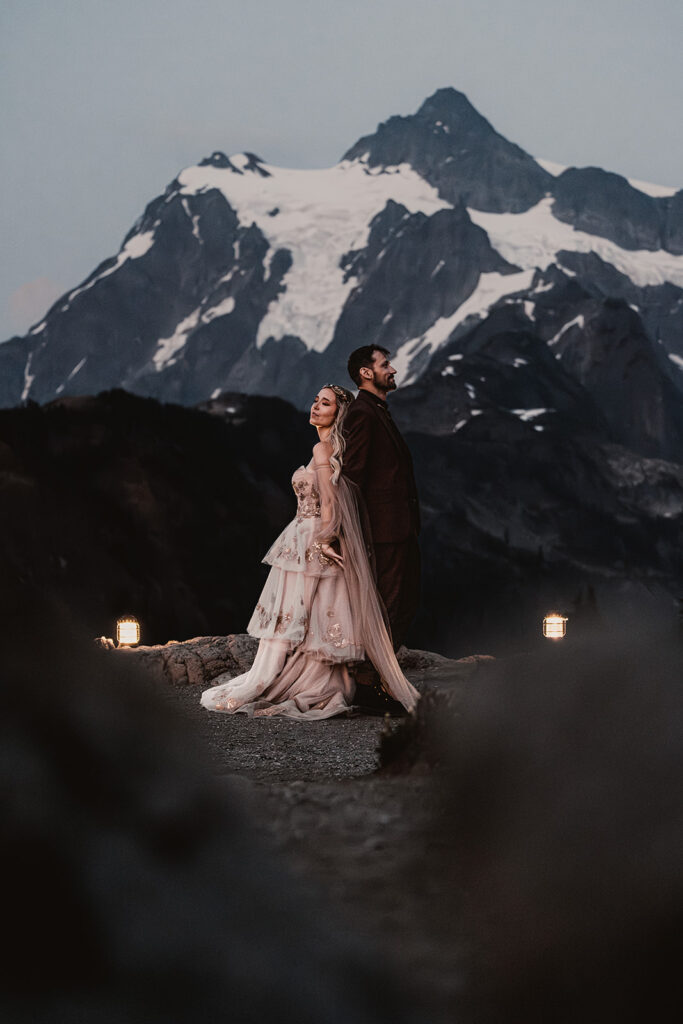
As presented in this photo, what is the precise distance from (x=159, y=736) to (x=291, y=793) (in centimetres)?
242

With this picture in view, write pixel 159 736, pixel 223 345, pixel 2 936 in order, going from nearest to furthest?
→ pixel 2 936, pixel 159 736, pixel 223 345

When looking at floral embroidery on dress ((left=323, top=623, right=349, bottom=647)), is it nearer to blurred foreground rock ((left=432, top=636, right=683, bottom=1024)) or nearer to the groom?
the groom

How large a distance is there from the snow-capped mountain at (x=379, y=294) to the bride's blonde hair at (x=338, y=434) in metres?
34.6

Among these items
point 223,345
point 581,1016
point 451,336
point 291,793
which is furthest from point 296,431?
point 581,1016

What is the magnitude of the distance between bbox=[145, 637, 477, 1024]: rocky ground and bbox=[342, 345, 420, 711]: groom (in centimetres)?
120

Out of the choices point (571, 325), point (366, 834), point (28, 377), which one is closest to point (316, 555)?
point (366, 834)

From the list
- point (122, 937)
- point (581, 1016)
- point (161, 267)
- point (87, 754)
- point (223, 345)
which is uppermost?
point (161, 267)

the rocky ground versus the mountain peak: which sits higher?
the mountain peak

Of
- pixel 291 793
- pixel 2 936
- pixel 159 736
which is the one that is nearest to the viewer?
pixel 2 936

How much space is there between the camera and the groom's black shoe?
632 centimetres

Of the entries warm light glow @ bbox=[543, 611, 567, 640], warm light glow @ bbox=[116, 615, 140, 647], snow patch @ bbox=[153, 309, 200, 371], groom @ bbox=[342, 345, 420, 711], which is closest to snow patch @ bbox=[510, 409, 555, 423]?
snow patch @ bbox=[153, 309, 200, 371]

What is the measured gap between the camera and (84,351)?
43.8 metres

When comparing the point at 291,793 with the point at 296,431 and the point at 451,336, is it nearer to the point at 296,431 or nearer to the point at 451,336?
the point at 296,431

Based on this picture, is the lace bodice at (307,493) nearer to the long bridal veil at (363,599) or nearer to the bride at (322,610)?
the bride at (322,610)
